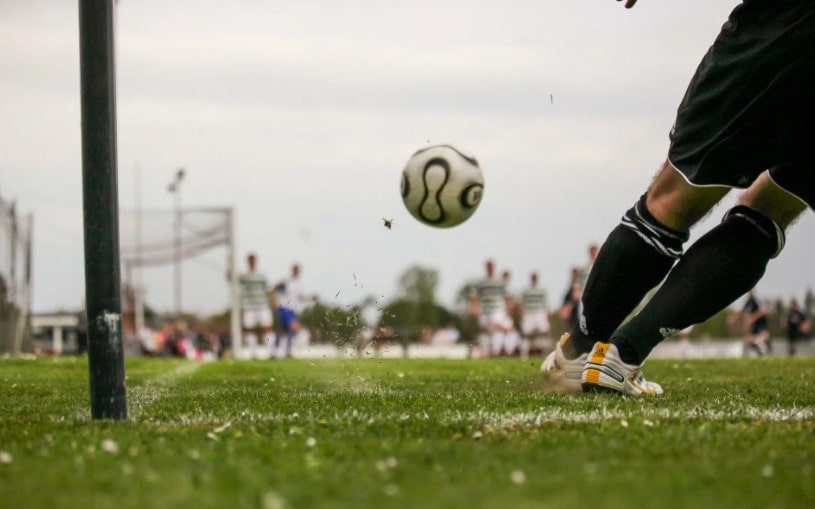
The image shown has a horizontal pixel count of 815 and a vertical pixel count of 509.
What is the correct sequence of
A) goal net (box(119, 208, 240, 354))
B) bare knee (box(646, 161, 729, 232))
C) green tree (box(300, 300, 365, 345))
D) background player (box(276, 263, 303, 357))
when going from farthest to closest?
goal net (box(119, 208, 240, 354))
background player (box(276, 263, 303, 357))
green tree (box(300, 300, 365, 345))
bare knee (box(646, 161, 729, 232))

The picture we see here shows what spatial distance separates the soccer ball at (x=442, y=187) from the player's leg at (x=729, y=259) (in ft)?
3.85

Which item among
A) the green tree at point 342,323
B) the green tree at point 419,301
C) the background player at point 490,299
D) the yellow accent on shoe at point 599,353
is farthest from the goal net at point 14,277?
the green tree at point 419,301

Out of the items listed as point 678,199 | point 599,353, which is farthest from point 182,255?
point 678,199

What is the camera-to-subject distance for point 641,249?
17.3ft

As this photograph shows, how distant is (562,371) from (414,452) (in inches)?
105

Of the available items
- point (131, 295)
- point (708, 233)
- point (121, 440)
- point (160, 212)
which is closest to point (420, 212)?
point (708, 233)

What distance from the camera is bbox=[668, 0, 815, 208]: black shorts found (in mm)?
4453

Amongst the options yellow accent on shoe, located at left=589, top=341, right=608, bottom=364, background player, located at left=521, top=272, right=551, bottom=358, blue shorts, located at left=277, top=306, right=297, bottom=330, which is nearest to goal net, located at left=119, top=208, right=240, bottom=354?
blue shorts, located at left=277, top=306, right=297, bottom=330

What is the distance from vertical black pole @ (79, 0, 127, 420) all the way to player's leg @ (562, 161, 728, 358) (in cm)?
235

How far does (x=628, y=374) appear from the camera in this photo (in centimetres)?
550

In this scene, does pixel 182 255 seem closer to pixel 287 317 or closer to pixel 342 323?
pixel 287 317

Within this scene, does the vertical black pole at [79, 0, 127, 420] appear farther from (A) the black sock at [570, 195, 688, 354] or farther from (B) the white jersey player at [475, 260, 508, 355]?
(B) the white jersey player at [475, 260, 508, 355]

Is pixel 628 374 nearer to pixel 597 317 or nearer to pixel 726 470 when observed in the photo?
pixel 597 317

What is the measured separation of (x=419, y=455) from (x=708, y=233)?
2692mm
